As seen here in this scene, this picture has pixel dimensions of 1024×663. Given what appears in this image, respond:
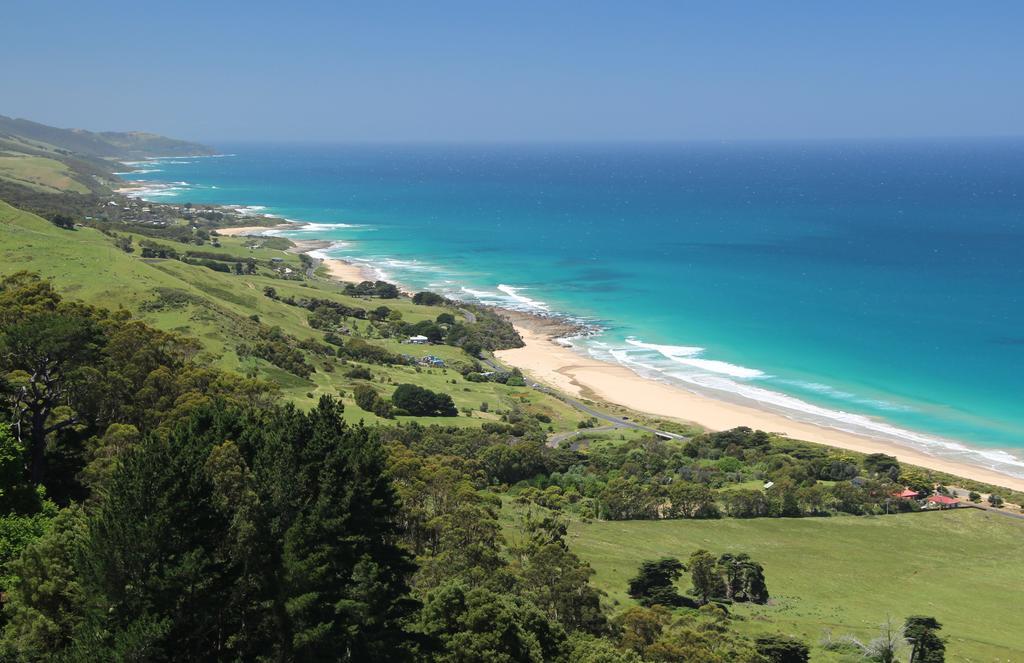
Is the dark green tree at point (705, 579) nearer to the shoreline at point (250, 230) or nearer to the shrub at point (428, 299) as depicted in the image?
the shrub at point (428, 299)

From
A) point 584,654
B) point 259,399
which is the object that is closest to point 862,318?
point 259,399

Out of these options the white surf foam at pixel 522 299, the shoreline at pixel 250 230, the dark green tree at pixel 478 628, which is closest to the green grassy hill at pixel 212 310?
the white surf foam at pixel 522 299

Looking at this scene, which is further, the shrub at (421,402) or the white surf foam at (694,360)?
the white surf foam at (694,360)

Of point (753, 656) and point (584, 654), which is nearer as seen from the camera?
point (584, 654)

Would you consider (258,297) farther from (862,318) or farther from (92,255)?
(862,318)

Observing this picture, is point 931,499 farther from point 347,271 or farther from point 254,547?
point 347,271

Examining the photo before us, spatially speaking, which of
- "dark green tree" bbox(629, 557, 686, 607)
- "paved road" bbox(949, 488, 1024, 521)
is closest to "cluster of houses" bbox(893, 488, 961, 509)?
"paved road" bbox(949, 488, 1024, 521)
